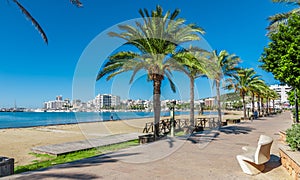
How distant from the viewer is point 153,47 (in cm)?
1185

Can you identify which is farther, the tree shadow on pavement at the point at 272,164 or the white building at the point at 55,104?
the white building at the point at 55,104

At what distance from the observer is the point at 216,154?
816 cm

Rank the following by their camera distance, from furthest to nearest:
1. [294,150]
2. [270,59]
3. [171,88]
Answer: [171,88]
[270,59]
[294,150]

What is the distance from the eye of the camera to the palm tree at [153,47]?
11844mm

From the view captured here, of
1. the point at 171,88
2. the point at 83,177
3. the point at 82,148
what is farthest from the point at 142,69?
the point at 83,177

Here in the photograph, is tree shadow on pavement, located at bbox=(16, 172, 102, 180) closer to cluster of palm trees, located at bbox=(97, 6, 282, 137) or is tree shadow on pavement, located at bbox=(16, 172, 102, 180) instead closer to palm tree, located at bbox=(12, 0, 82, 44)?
palm tree, located at bbox=(12, 0, 82, 44)

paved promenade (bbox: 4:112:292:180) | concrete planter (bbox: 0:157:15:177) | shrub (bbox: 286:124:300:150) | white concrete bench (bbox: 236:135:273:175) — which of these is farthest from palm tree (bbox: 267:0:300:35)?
concrete planter (bbox: 0:157:15:177)

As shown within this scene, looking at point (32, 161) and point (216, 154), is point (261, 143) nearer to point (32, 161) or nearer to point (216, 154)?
point (216, 154)

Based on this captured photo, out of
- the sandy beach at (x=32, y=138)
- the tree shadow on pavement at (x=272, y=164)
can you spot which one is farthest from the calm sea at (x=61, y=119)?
the tree shadow on pavement at (x=272, y=164)

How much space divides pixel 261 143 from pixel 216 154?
3.03 meters

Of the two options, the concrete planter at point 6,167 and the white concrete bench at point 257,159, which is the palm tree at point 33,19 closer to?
the concrete planter at point 6,167

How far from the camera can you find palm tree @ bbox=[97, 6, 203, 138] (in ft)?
38.9

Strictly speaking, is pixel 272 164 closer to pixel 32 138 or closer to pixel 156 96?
pixel 156 96

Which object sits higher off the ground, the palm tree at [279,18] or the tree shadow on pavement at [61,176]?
the palm tree at [279,18]
